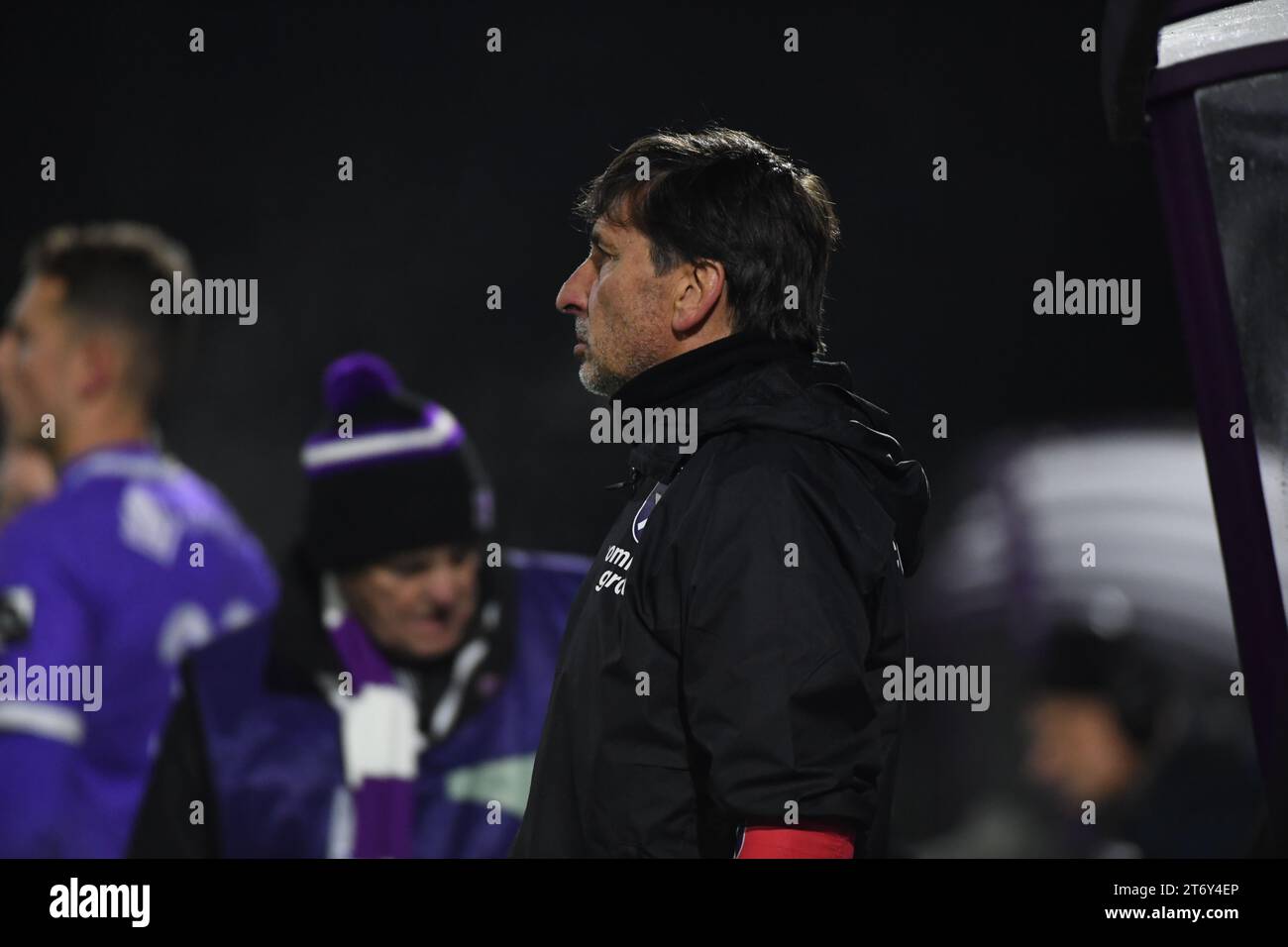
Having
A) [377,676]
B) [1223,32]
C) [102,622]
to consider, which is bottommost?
[377,676]

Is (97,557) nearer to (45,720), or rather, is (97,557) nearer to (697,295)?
(45,720)

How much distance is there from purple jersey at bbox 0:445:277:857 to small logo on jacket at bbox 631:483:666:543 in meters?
1.94

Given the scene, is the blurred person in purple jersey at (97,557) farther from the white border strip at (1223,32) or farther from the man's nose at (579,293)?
the white border strip at (1223,32)

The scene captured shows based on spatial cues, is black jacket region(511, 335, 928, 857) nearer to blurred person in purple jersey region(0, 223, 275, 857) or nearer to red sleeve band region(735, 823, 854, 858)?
red sleeve band region(735, 823, 854, 858)

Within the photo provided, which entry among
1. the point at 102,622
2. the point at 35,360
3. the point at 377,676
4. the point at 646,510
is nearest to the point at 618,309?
the point at 646,510

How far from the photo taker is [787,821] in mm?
1271

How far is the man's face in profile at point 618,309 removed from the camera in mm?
1590

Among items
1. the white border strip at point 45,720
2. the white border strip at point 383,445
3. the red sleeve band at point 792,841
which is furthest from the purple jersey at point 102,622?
the red sleeve band at point 792,841

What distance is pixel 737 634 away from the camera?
131 centimetres

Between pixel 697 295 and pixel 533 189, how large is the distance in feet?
5.94

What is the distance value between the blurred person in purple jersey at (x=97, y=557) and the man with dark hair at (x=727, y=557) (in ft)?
6.15

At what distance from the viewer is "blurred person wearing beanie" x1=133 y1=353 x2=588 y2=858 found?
123 inches
